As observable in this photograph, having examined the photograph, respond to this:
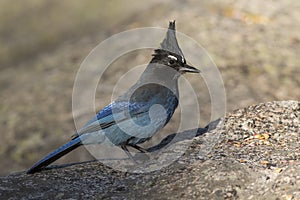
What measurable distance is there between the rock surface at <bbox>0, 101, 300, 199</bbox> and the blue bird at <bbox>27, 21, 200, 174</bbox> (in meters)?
0.27

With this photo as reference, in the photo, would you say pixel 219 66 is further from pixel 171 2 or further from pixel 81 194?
pixel 81 194

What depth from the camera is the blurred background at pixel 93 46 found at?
1048 cm

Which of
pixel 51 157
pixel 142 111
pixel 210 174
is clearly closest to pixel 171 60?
pixel 142 111

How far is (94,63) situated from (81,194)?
6.72 meters

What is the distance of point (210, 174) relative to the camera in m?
5.84

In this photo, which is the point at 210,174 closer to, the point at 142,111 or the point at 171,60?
the point at 142,111

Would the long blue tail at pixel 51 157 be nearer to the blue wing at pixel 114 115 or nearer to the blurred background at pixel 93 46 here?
the blue wing at pixel 114 115

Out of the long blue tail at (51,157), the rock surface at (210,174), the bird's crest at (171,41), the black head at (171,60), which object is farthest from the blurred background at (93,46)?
the bird's crest at (171,41)

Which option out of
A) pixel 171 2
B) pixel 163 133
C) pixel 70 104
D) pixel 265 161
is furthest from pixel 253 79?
pixel 265 161

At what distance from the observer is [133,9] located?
600 inches

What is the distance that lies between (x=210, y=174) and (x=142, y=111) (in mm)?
1153

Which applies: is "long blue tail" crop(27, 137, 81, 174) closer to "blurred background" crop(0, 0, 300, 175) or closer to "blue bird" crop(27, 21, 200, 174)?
"blue bird" crop(27, 21, 200, 174)

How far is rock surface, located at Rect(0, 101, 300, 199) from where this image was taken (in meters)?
5.57

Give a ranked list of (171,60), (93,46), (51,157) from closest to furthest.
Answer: (51,157), (171,60), (93,46)
